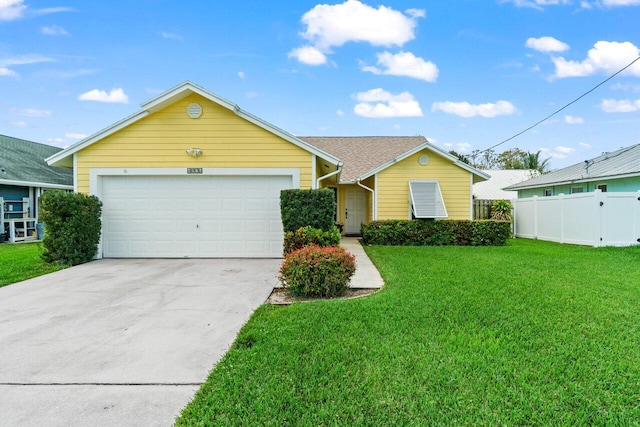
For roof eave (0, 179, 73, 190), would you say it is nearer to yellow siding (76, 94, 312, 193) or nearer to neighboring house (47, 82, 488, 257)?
neighboring house (47, 82, 488, 257)

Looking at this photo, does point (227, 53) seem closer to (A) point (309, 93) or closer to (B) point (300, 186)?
(A) point (309, 93)

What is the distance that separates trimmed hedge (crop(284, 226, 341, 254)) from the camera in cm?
836

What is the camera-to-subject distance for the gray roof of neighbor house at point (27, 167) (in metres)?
15.3

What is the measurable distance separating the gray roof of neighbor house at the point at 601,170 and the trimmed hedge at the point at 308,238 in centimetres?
1214

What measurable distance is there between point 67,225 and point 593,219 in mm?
15955

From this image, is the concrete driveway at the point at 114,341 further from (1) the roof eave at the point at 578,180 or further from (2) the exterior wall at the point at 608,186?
(2) the exterior wall at the point at 608,186

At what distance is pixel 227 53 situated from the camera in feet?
46.1

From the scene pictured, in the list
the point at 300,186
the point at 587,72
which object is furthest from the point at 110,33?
the point at 587,72

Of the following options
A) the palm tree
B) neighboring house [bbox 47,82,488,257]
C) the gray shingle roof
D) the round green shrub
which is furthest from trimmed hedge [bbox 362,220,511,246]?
the palm tree

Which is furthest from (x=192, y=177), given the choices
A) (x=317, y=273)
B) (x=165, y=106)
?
(x=317, y=273)

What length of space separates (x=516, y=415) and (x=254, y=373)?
2.07 metres

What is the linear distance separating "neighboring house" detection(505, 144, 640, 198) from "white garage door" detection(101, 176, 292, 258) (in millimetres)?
13072

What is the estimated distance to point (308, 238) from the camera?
27.5 ft

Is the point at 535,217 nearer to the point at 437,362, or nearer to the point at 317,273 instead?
the point at 317,273
